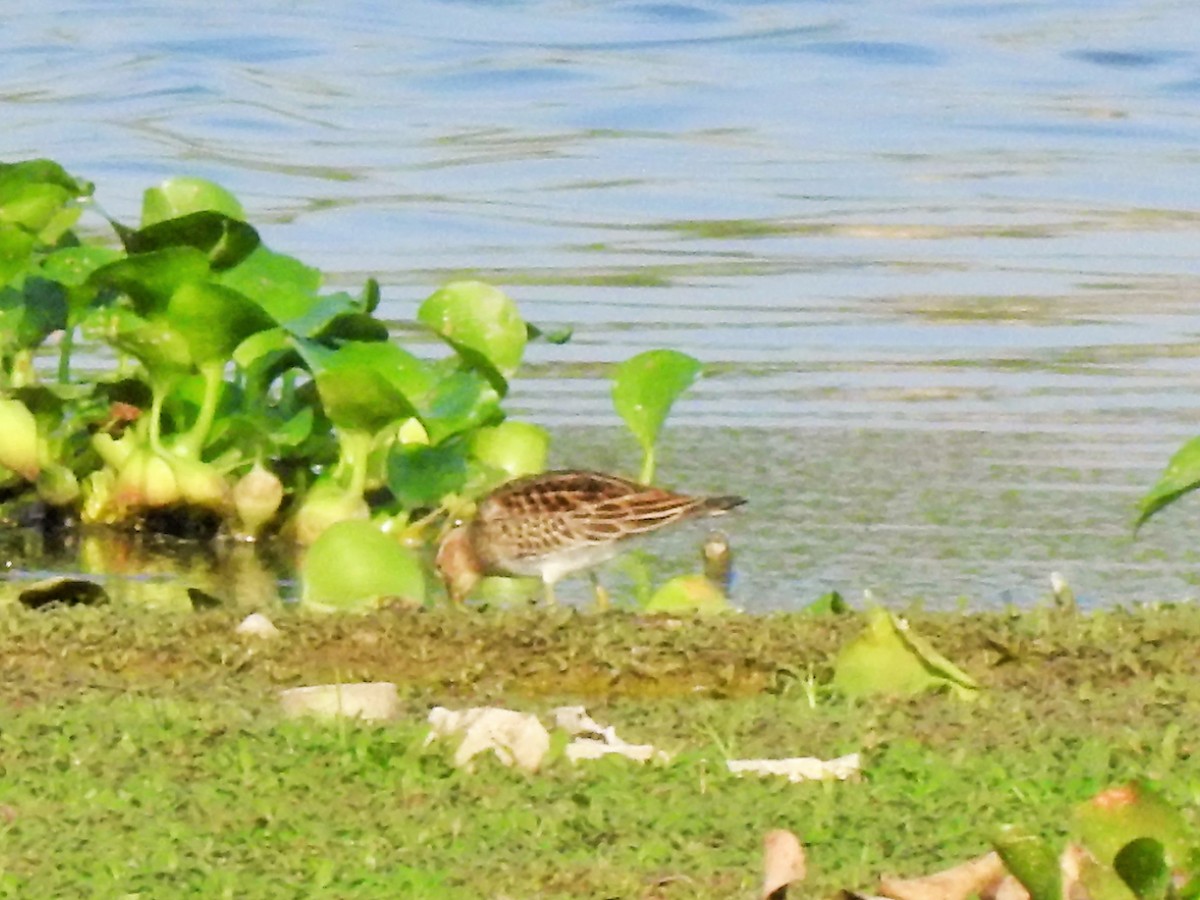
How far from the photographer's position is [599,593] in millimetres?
5184

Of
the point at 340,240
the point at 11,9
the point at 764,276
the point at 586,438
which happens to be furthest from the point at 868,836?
the point at 11,9

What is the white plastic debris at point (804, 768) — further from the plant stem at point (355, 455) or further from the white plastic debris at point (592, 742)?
the plant stem at point (355, 455)

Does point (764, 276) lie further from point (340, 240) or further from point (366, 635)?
point (366, 635)

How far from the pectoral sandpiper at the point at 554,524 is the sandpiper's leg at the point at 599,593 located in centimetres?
4

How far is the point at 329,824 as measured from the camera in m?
3.12

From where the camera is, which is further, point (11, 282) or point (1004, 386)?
point (1004, 386)

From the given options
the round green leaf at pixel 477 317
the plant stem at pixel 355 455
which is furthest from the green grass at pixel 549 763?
the round green leaf at pixel 477 317

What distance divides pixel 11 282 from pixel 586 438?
4.62 ft

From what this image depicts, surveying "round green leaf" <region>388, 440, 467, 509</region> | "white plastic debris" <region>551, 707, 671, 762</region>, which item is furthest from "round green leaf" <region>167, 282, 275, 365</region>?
"white plastic debris" <region>551, 707, 671, 762</region>

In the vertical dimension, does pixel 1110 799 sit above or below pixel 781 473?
above

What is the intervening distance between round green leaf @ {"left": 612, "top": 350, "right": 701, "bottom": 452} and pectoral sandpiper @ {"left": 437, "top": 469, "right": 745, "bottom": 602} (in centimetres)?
15

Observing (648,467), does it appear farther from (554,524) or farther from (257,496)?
(257,496)

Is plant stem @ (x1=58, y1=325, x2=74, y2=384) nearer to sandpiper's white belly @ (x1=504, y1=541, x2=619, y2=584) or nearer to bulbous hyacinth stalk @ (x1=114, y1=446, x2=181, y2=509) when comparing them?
bulbous hyacinth stalk @ (x1=114, y1=446, x2=181, y2=509)

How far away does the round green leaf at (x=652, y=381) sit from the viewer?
5.63 m
